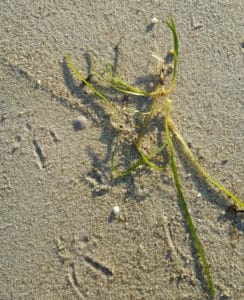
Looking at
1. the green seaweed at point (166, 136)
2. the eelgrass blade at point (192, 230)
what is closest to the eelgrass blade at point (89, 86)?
the green seaweed at point (166, 136)

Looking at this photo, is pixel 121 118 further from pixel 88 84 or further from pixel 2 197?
pixel 2 197

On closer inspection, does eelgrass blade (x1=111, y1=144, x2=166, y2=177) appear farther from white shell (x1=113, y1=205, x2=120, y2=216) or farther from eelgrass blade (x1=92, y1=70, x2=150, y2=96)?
eelgrass blade (x1=92, y1=70, x2=150, y2=96)

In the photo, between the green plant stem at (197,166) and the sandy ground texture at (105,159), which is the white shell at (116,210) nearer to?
the sandy ground texture at (105,159)

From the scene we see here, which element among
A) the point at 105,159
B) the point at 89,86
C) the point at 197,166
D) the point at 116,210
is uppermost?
the point at 89,86

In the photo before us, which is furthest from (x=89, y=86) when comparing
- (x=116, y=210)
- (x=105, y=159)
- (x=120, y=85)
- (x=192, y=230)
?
(x=192, y=230)

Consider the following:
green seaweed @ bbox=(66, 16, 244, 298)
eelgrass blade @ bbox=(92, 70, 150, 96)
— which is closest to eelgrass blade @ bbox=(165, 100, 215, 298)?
green seaweed @ bbox=(66, 16, 244, 298)

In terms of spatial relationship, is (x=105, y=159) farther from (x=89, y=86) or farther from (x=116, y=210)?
(x=89, y=86)

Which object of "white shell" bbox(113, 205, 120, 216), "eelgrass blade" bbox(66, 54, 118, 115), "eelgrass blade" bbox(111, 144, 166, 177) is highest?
"eelgrass blade" bbox(66, 54, 118, 115)
